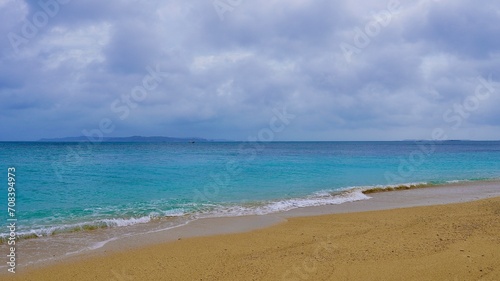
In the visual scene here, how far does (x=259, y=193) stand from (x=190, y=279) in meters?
11.8

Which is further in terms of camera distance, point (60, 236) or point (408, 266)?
point (60, 236)

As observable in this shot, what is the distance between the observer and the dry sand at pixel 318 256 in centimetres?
719

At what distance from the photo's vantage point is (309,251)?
8.52 meters

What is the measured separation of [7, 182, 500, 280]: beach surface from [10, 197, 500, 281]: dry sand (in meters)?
0.02

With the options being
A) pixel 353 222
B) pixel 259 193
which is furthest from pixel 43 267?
pixel 259 193

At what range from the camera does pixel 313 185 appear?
22.2 meters

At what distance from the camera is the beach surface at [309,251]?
23.8ft

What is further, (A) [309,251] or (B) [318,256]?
(A) [309,251]

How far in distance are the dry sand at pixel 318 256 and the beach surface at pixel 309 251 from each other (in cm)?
2

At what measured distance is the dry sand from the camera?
23.6 feet

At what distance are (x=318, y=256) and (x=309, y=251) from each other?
0.41 m

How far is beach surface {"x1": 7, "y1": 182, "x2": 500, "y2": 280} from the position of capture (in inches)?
285

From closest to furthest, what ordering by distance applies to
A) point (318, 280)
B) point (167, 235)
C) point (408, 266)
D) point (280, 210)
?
point (318, 280) < point (408, 266) < point (167, 235) < point (280, 210)

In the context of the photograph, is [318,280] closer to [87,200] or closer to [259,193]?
[259,193]
